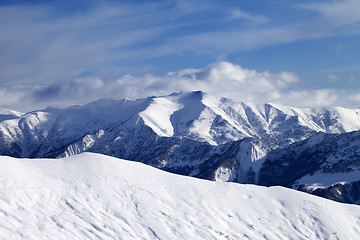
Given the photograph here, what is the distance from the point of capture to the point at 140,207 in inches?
3533

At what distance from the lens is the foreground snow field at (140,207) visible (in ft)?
256

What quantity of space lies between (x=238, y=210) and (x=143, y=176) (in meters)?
20.0

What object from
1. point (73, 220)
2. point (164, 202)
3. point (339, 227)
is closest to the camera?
point (73, 220)

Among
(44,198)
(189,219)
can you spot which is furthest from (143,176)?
(44,198)

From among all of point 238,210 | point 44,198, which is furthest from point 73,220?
point 238,210

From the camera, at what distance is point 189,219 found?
295 ft

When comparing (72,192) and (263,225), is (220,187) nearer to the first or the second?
(263,225)

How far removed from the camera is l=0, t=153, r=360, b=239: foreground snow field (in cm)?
7794

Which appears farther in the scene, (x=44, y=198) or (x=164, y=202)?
(x=164, y=202)

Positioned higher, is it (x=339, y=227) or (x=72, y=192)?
(x=72, y=192)

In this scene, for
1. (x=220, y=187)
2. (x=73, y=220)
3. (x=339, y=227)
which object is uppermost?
(x=73, y=220)

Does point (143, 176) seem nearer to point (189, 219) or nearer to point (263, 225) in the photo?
point (189, 219)

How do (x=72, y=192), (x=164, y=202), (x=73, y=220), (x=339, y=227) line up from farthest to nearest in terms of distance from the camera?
1. (x=339, y=227)
2. (x=164, y=202)
3. (x=72, y=192)
4. (x=73, y=220)

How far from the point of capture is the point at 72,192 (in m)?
87.8
